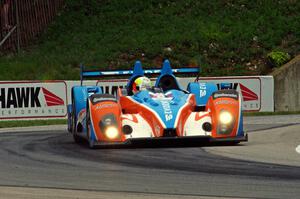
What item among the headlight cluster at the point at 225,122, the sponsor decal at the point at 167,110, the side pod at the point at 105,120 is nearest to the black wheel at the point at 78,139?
the side pod at the point at 105,120

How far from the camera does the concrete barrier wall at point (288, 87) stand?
26.9 meters

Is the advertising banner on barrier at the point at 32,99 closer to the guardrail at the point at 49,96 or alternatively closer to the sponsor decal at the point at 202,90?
the guardrail at the point at 49,96

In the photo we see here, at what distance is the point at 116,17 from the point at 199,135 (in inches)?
892

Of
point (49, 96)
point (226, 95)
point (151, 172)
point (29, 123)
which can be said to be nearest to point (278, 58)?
point (49, 96)

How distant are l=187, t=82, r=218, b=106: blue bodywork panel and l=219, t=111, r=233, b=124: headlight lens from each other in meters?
2.63

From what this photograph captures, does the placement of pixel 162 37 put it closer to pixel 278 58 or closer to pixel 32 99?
pixel 278 58

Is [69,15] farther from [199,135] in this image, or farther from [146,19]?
[199,135]

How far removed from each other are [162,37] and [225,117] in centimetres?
1923

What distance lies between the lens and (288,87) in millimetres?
27312

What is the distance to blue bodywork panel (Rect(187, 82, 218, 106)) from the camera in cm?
1600

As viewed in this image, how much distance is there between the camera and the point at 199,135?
13078 millimetres

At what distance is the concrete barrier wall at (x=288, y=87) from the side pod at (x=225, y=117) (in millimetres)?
13427

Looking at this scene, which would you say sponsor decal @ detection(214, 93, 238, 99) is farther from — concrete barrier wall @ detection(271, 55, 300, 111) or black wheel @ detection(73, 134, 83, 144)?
concrete barrier wall @ detection(271, 55, 300, 111)

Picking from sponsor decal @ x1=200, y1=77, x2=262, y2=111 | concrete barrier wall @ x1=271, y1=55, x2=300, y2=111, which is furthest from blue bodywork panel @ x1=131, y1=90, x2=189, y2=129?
concrete barrier wall @ x1=271, y1=55, x2=300, y2=111
